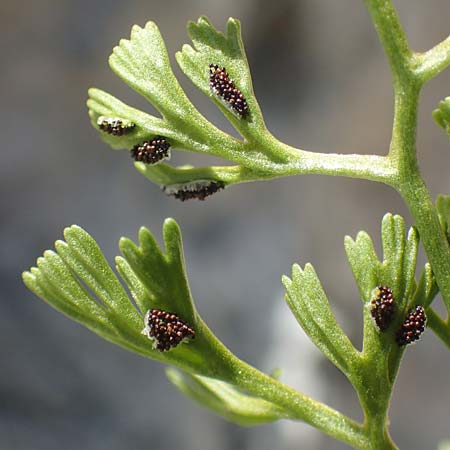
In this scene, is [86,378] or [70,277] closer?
[70,277]

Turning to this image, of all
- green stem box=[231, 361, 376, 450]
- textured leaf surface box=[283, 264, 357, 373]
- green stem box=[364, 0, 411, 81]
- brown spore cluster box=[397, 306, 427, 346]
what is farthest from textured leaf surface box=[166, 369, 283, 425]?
green stem box=[364, 0, 411, 81]

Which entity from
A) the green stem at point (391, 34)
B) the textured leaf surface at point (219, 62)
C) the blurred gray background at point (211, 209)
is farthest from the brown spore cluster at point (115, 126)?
the blurred gray background at point (211, 209)

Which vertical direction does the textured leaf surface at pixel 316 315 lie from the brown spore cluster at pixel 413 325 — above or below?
above

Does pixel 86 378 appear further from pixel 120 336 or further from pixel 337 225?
pixel 120 336

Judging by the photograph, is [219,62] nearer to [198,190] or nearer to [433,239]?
[198,190]

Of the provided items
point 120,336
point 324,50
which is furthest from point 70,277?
point 324,50

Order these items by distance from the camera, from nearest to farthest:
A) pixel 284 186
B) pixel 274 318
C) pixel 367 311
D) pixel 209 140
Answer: pixel 367 311, pixel 209 140, pixel 274 318, pixel 284 186

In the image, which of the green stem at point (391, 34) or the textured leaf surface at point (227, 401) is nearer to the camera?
the green stem at point (391, 34)

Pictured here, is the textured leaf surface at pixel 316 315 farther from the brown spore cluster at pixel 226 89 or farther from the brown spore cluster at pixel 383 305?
the brown spore cluster at pixel 226 89

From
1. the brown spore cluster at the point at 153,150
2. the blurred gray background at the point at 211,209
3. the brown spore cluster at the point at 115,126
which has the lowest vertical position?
the blurred gray background at the point at 211,209
